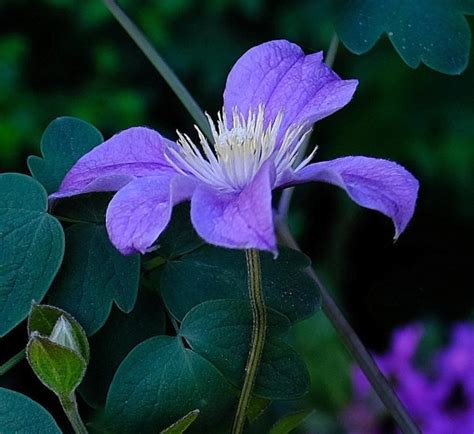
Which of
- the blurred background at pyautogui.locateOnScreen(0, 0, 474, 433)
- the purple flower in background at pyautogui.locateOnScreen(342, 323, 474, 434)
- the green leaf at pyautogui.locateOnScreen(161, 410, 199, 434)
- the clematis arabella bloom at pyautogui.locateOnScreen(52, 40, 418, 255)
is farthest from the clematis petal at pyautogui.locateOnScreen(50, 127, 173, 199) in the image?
the blurred background at pyautogui.locateOnScreen(0, 0, 474, 433)

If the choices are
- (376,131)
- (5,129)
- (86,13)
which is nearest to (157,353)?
(5,129)

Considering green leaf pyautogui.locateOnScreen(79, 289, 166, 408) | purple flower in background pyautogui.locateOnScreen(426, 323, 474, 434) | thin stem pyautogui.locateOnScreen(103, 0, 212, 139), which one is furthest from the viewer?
purple flower in background pyautogui.locateOnScreen(426, 323, 474, 434)

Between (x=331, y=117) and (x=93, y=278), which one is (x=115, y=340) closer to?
(x=93, y=278)

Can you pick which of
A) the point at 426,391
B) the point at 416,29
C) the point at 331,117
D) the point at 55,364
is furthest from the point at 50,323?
the point at 331,117

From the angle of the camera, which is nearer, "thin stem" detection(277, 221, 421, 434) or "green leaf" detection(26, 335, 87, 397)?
"green leaf" detection(26, 335, 87, 397)

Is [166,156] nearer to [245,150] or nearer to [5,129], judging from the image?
[245,150]

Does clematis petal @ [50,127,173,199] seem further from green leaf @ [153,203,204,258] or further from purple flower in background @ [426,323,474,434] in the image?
purple flower in background @ [426,323,474,434]
